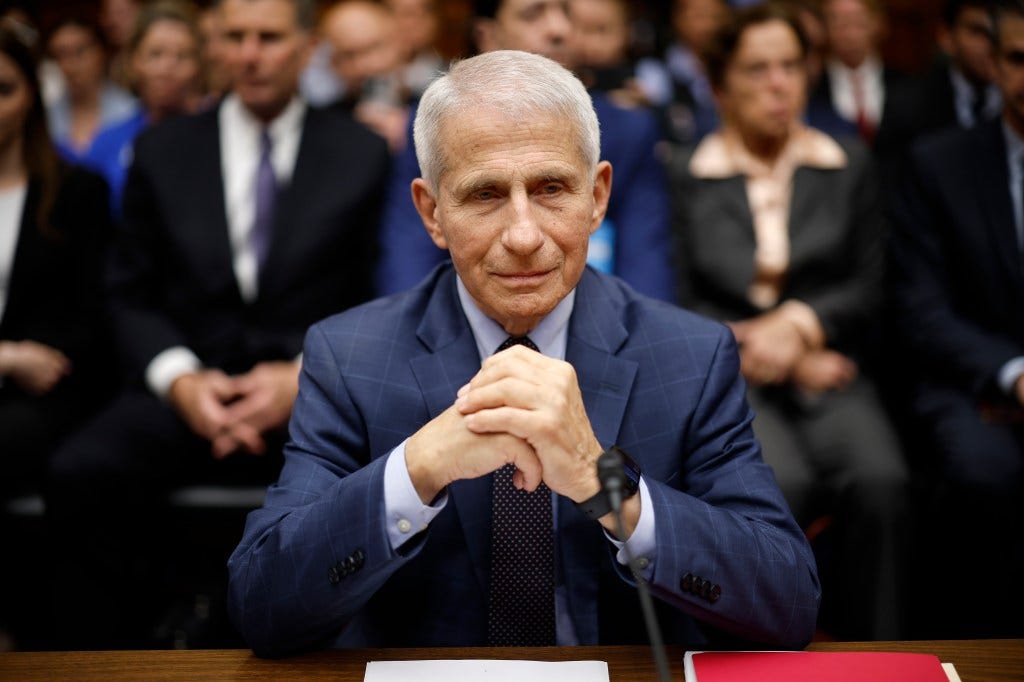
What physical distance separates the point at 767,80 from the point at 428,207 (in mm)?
1735

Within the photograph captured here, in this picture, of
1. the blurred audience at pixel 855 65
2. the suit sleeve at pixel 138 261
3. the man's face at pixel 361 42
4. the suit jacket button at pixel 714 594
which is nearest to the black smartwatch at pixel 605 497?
the suit jacket button at pixel 714 594

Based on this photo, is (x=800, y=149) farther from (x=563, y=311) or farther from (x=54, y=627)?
(x=54, y=627)

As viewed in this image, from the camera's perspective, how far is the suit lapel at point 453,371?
60.6 inches

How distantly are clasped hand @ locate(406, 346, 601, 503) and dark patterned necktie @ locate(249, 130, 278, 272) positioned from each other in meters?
1.66

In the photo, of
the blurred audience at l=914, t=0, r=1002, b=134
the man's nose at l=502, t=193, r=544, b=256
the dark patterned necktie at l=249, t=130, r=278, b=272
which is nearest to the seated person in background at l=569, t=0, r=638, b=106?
the blurred audience at l=914, t=0, r=1002, b=134

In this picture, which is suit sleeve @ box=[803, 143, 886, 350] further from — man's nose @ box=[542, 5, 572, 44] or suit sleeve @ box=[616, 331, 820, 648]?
suit sleeve @ box=[616, 331, 820, 648]

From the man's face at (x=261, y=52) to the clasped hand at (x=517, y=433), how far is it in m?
1.92

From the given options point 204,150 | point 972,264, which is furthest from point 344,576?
point 972,264

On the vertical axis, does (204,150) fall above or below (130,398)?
above

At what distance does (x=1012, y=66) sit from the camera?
2750 millimetres

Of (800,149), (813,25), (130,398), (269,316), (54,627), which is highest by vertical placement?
(813,25)

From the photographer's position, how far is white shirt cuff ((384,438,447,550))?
1359 mm

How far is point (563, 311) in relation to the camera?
1681 mm

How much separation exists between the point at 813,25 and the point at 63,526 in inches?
142
